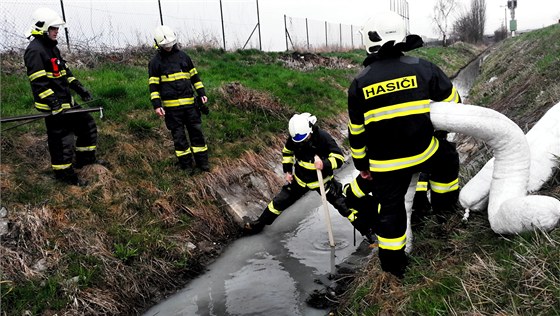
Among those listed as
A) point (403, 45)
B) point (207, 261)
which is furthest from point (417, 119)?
point (207, 261)

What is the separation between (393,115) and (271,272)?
2570mm

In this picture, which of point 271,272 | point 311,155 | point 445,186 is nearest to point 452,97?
point 445,186

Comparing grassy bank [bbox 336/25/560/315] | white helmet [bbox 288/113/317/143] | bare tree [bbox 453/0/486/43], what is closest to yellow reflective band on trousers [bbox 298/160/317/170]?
white helmet [bbox 288/113/317/143]

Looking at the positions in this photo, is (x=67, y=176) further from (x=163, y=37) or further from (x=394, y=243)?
(x=394, y=243)

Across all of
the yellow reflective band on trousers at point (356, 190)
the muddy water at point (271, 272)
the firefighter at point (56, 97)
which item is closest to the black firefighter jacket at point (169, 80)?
the firefighter at point (56, 97)

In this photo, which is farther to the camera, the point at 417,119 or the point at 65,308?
the point at 65,308

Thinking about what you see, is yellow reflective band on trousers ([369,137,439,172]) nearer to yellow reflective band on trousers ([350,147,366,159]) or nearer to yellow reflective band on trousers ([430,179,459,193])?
yellow reflective band on trousers ([350,147,366,159])

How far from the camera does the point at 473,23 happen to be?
180 feet

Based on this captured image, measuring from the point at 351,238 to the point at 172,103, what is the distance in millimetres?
3068

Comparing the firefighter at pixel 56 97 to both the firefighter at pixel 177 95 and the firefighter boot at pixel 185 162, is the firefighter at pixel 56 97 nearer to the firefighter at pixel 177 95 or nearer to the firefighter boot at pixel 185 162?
the firefighter at pixel 177 95

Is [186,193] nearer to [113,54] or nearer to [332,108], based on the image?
[332,108]

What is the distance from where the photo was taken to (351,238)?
5.62 m

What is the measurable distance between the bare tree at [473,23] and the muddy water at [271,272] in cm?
5661

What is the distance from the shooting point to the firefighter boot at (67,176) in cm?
545
